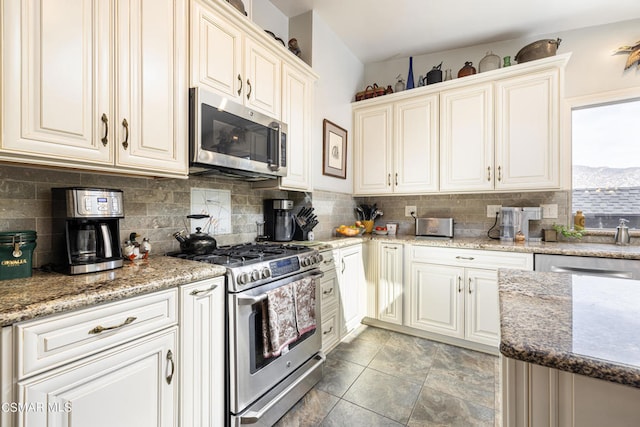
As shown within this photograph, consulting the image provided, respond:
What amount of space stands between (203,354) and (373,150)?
271 centimetres

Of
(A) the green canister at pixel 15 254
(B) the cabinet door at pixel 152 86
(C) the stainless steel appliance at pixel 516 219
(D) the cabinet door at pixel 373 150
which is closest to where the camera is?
(A) the green canister at pixel 15 254

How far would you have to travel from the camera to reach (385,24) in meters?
2.77

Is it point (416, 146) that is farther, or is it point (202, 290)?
point (416, 146)

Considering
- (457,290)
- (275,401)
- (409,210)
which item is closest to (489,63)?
(409,210)

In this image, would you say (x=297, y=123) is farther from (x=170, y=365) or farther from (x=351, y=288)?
(x=170, y=365)

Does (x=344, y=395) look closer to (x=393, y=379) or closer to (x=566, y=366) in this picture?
(x=393, y=379)

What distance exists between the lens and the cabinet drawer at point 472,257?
2.26 metres

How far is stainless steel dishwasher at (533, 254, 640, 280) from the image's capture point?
1.94 metres

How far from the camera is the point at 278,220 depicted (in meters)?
2.40

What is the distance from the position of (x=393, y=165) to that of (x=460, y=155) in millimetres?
685

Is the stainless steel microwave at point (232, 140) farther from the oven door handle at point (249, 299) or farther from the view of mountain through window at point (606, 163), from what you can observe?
the view of mountain through window at point (606, 163)

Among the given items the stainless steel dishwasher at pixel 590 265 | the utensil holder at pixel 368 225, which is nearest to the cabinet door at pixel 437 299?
the stainless steel dishwasher at pixel 590 265

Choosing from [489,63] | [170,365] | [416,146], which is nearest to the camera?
[170,365]

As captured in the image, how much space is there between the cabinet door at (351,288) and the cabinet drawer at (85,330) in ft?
5.20
